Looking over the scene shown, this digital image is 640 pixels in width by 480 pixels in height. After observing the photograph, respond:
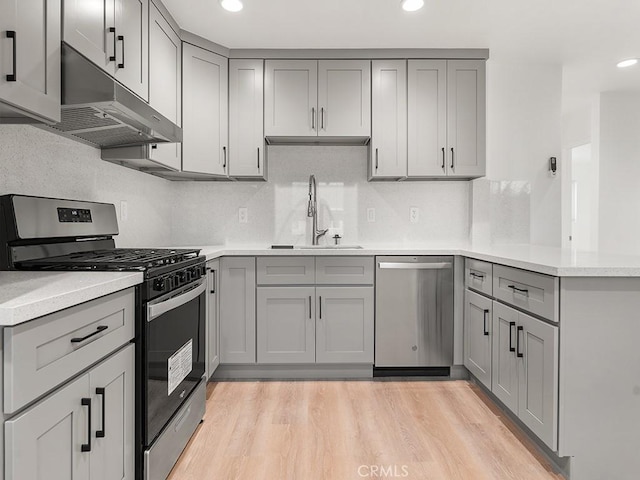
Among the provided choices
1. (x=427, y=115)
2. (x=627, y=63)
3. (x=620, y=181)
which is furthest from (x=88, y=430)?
(x=620, y=181)

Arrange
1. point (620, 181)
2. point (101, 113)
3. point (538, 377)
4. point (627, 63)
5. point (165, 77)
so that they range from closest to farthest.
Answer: point (101, 113), point (538, 377), point (165, 77), point (627, 63), point (620, 181)

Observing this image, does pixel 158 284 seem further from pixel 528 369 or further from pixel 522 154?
pixel 522 154

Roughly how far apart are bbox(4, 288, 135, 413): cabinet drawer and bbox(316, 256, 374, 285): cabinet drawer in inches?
64.5

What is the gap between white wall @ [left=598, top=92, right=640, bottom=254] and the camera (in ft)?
14.1

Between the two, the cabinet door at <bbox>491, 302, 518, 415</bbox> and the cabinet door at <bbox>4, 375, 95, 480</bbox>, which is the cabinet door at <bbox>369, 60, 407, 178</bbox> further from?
the cabinet door at <bbox>4, 375, 95, 480</bbox>

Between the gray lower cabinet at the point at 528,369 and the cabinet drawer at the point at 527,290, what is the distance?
0.17 ft

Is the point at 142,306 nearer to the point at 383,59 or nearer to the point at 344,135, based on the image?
the point at 344,135

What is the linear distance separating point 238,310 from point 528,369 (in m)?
1.82

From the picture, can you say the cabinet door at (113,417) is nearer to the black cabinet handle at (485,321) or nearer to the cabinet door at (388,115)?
the black cabinet handle at (485,321)

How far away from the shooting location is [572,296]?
66.6 inches

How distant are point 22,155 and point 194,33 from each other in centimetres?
158

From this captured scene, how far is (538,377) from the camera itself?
6.07 feet

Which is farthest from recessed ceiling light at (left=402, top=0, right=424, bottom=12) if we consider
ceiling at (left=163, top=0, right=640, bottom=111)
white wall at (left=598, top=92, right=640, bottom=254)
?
white wall at (left=598, top=92, right=640, bottom=254)

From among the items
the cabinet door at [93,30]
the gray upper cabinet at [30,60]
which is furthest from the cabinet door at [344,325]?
the gray upper cabinet at [30,60]
